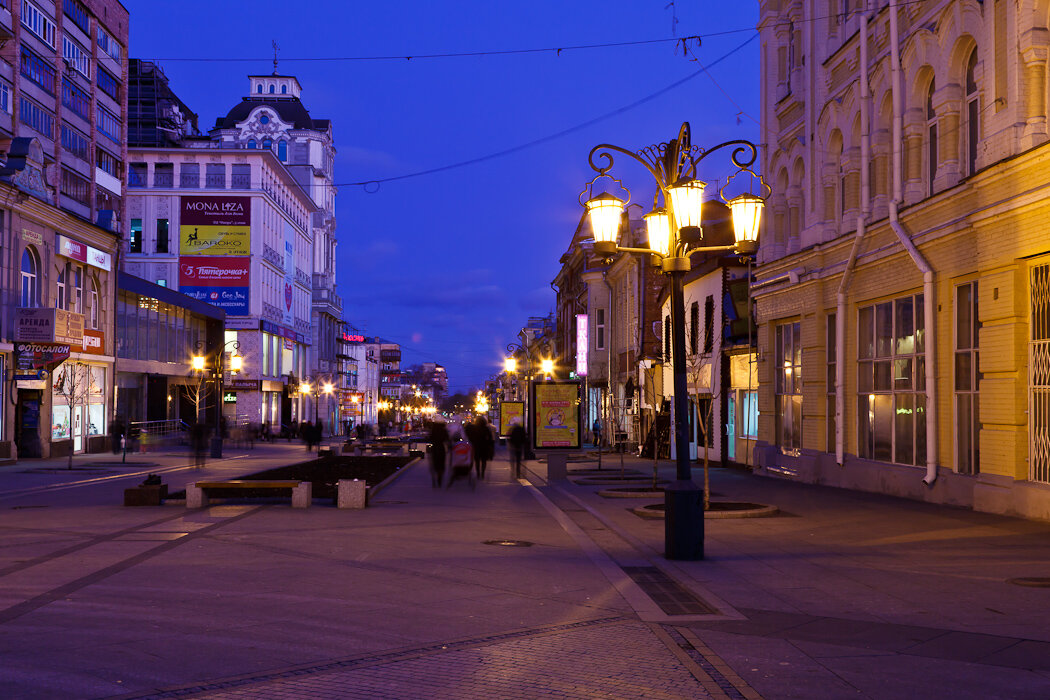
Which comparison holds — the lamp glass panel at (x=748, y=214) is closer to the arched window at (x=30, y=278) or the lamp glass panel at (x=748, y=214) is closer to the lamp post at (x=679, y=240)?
the lamp post at (x=679, y=240)

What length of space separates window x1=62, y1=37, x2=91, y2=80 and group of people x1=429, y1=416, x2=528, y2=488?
2775cm

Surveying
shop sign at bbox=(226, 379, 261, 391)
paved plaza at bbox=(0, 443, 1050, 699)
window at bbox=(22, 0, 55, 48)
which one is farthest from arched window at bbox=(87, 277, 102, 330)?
shop sign at bbox=(226, 379, 261, 391)

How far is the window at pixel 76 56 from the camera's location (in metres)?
44.9

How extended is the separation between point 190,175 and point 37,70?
125 ft

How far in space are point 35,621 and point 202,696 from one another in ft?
9.33

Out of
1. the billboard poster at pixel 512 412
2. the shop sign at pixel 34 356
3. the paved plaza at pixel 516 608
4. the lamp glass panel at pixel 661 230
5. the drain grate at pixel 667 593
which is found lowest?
the drain grate at pixel 667 593

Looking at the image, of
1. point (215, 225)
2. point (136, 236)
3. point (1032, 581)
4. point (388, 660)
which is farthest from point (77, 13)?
point (1032, 581)

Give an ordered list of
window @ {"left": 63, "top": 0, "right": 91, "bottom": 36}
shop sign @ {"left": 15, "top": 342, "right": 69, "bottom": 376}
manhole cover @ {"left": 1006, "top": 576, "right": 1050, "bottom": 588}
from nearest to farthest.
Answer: manhole cover @ {"left": 1006, "top": 576, "right": 1050, "bottom": 588}
shop sign @ {"left": 15, "top": 342, "right": 69, "bottom": 376}
window @ {"left": 63, "top": 0, "right": 91, "bottom": 36}

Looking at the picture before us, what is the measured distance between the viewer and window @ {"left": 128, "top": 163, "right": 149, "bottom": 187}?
77.9m

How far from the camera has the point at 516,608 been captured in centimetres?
912

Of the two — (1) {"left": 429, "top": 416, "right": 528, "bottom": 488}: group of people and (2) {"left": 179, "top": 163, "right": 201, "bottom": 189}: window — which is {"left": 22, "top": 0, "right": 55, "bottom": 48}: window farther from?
(2) {"left": 179, "top": 163, "right": 201, "bottom": 189}: window

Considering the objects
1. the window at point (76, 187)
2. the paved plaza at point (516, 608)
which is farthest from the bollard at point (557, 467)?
the window at point (76, 187)

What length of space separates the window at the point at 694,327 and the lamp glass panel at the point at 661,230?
83.7ft

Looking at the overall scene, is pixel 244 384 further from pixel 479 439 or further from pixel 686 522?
pixel 686 522
